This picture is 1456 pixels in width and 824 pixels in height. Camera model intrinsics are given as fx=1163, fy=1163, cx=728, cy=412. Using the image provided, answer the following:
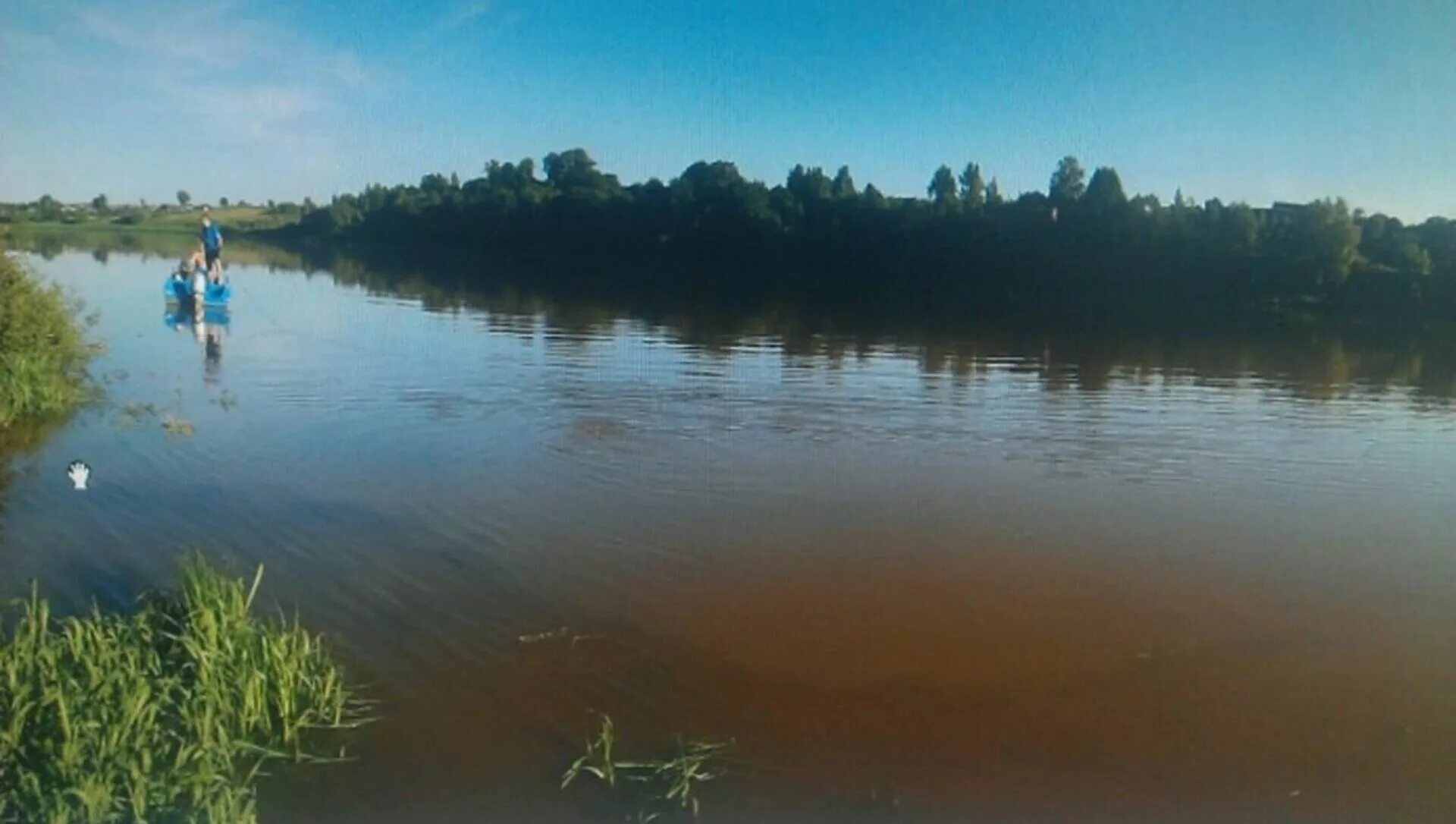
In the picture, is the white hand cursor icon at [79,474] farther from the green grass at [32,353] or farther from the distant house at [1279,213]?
the distant house at [1279,213]

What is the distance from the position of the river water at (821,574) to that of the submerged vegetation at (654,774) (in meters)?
0.08

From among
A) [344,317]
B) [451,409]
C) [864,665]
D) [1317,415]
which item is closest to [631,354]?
[451,409]

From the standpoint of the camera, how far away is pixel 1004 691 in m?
5.01

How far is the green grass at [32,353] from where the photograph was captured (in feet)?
29.5

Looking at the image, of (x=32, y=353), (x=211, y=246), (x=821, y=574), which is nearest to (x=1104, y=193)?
(x=821, y=574)

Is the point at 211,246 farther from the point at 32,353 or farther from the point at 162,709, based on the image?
the point at 162,709

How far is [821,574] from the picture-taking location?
21.2 ft

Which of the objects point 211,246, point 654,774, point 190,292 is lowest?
point 654,774

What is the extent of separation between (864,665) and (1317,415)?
894 cm

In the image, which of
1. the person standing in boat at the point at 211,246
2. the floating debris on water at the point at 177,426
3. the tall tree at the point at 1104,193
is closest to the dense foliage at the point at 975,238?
the tall tree at the point at 1104,193

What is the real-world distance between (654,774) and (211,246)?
16691 mm

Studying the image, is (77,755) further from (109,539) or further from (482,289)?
(482,289)

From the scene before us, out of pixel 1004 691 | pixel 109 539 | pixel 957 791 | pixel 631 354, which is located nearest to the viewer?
pixel 957 791

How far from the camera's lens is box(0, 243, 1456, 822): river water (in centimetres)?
430
